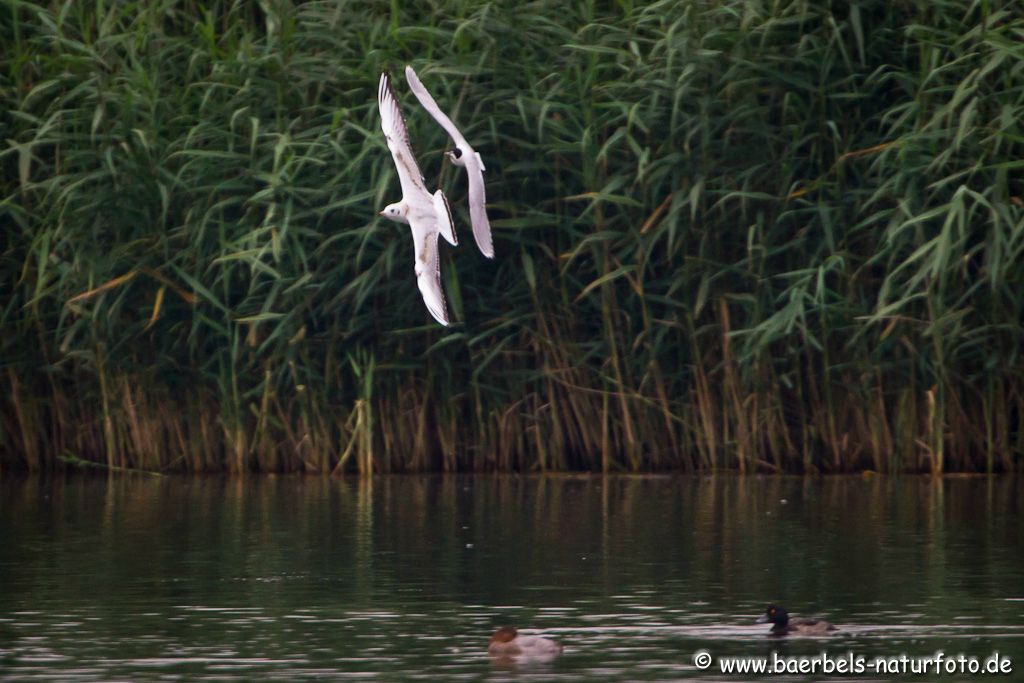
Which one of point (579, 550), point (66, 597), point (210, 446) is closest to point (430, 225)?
point (579, 550)

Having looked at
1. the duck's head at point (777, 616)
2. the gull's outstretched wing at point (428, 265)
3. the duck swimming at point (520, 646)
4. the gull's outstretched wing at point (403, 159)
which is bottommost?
Result: the duck swimming at point (520, 646)

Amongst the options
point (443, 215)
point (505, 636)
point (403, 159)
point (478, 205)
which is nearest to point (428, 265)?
point (443, 215)

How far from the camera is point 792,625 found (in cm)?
774

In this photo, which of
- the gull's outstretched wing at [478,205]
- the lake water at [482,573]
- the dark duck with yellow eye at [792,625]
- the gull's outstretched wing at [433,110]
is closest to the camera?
the lake water at [482,573]

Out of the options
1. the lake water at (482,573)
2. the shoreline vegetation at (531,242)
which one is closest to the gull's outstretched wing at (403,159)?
the lake water at (482,573)

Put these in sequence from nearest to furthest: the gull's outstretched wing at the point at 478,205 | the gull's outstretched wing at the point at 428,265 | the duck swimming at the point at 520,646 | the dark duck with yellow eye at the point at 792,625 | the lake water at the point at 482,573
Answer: the duck swimming at the point at 520,646
the lake water at the point at 482,573
the dark duck with yellow eye at the point at 792,625
the gull's outstretched wing at the point at 428,265
the gull's outstretched wing at the point at 478,205

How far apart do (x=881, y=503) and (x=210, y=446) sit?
14.9 feet

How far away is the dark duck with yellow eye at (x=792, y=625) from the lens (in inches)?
304

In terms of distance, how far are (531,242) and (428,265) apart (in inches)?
135

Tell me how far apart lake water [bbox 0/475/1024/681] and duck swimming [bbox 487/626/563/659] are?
0.06 metres

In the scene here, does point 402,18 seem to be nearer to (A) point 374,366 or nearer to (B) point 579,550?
(A) point 374,366

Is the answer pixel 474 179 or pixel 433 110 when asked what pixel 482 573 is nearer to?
pixel 474 179

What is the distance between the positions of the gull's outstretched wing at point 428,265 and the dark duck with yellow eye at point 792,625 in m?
2.84

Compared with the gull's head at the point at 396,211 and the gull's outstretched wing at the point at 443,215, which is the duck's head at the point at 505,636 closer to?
the gull's outstretched wing at the point at 443,215
